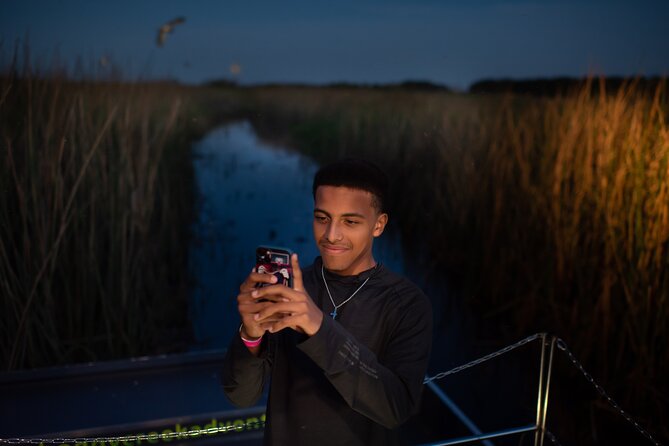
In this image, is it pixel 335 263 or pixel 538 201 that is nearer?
pixel 335 263

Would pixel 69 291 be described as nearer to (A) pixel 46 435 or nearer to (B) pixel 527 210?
(A) pixel 46 435

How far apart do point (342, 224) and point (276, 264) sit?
22 centimetres

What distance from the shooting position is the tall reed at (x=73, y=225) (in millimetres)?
2750

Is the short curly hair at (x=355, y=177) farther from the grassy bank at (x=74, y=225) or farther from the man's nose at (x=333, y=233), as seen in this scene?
the grassy bank at (x=74, y=225)

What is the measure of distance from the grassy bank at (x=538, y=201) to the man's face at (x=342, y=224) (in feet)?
7.36

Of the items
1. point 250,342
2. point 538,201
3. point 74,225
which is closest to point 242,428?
point 250,342

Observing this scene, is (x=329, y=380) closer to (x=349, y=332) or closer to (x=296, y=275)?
(x=349, y=332)

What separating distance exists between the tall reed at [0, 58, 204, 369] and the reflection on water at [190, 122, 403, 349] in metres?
0.73

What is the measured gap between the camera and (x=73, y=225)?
306cm

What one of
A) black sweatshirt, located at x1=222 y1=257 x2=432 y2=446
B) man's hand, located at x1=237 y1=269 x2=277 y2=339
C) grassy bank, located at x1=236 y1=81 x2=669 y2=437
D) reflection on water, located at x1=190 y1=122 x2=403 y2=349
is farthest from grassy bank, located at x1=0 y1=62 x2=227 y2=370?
man's hand, located at x1=237 y1=269 x2=277 y2=339

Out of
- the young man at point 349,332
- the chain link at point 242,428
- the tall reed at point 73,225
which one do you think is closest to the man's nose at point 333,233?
the young man at point 349,332

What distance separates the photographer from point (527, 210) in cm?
399

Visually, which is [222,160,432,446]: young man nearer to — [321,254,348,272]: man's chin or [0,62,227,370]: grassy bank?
[321,254,348,272]: man's chin

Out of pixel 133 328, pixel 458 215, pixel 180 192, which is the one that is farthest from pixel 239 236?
pixel 133 328
